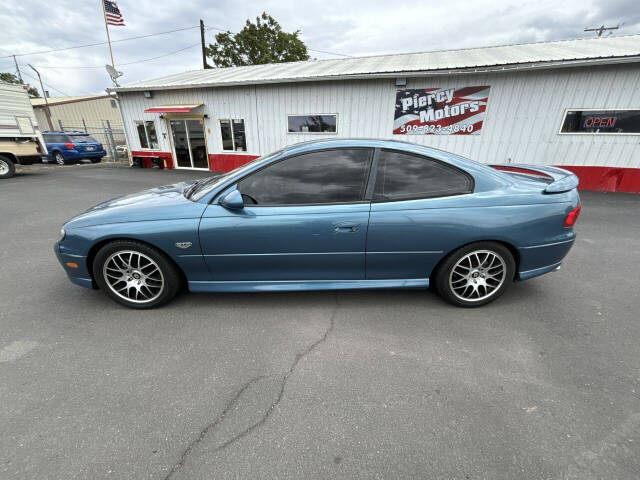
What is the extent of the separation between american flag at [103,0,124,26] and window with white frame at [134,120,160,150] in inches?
267

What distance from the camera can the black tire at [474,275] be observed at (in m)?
2.54

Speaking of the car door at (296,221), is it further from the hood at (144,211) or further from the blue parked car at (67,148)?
the blue parked car at (67,148)

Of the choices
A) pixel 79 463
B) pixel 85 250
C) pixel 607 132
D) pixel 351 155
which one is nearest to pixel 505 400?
pixel 351 155

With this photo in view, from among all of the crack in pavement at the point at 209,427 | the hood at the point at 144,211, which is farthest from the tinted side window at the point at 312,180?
the crack in pavement at the point at 209,427

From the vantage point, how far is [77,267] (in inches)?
102

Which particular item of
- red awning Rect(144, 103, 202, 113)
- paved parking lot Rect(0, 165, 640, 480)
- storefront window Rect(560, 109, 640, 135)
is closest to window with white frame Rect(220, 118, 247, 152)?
red awning Rect(144, 103, 202, 113)

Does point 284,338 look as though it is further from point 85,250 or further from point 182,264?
point 85,250

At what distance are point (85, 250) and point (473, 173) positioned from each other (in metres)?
3.47

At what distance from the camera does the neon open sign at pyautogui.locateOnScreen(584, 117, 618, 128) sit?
23.2 feet

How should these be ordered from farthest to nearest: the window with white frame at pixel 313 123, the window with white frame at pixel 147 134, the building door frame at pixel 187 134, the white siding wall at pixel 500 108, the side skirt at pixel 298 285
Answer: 1. the window with white frame at pixel 147 134
2. the building door frame at pixel 187 134
3. the window with white frame at pixel 313 123
4. the white siding wall at pixel 500 108
5. the side skirt at pixel 298 285

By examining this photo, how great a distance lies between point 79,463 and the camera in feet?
4.68

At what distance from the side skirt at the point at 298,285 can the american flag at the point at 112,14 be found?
1905cm

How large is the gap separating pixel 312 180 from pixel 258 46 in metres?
28.7

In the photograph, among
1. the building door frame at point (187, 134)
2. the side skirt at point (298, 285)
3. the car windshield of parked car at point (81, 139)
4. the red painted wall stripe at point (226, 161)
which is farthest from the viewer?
the car windshield of parked car at point (81, 139)
